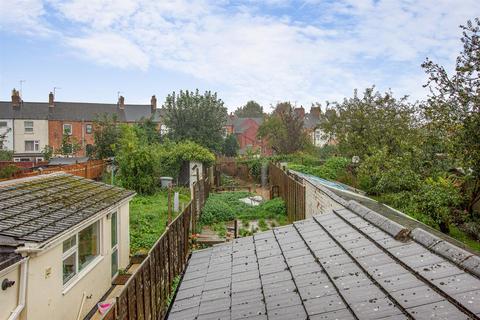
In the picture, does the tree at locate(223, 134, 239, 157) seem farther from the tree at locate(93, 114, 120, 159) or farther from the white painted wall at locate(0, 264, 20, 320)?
the white painted wall at locate(0, 264, 20, 320)

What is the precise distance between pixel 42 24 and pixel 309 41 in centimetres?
1094

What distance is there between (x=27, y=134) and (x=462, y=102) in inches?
1913

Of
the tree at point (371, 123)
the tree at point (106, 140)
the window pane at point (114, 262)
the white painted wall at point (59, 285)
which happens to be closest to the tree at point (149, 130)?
the tree at point (106, 140)

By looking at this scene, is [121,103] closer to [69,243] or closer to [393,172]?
[393,172]

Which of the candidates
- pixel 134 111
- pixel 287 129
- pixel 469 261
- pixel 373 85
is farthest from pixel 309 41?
pixel 134 111

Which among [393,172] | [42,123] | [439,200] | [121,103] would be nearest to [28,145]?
[42,123]

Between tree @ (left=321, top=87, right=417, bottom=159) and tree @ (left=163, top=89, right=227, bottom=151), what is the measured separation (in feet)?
45.2

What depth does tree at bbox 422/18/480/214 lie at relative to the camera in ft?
32.9

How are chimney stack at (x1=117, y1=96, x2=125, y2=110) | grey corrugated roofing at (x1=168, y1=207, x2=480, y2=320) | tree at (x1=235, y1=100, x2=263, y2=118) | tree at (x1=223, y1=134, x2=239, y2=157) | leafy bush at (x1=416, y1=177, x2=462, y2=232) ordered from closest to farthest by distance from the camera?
grey corrugated roofing at (x1=168, y1=207, x2=480, y2=320) → leafy bush at (x1=416, y1=177, x2=462, y2=232) → tree at (x1=223, y1=134, x2=239, y2=157) → chimney stack at (x1=117, y1=96, x2=125, y2=110) → tree at (x1=235, y1=100, x2=263, y2=118)

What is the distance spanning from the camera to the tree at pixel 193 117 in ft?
121

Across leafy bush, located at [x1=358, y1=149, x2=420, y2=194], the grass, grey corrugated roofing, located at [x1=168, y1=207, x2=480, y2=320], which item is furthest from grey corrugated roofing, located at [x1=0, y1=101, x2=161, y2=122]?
grey corrugated roofing, located at [x1=168, y1=207, x2=480, y2=320]

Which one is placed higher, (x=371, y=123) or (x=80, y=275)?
(x=371, y=123)

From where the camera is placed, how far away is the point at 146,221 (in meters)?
15.1

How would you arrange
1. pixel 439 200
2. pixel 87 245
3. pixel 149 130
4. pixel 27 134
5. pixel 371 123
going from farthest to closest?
pixel 27 134 → pixel 149 130 → pixel 371 123 → pixel 439 200 → pixel 87 245
